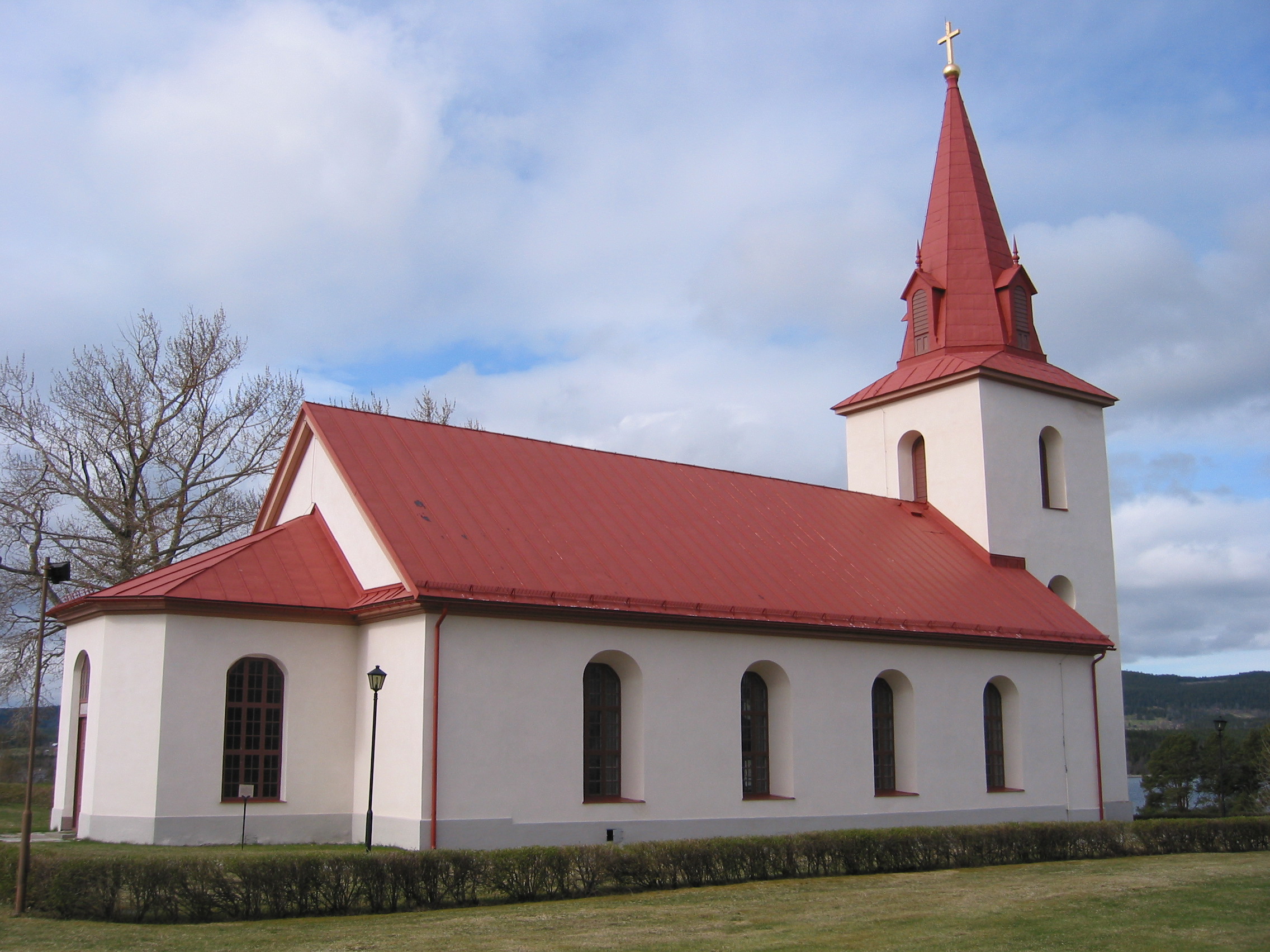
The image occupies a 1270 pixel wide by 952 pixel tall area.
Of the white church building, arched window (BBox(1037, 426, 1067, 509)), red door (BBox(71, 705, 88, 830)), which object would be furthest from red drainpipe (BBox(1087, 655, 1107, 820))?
red door (BBox(71, 705, 88, 830))

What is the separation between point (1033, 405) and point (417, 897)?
22.2 metres

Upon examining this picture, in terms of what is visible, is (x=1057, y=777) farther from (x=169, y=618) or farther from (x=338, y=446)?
(x=169, y=618)

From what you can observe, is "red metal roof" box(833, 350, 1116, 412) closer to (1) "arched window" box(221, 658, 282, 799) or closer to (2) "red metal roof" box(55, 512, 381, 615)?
(2) "red metal roof" box(55, 512, 381, 615)

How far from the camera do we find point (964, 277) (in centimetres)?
3158

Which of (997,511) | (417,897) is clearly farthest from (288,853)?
(997,511)

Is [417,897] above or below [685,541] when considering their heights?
below

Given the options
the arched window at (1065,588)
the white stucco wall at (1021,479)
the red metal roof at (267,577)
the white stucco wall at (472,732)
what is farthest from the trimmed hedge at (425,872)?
the arched window at (1065,588)

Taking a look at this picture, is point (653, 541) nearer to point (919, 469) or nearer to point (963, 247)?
point (919, 469)

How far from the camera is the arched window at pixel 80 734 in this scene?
20375 millimetres

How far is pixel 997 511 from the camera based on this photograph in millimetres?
29438

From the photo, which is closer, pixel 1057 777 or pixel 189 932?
pixel 189 932

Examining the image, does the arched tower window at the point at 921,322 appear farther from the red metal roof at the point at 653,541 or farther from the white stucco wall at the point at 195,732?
the white stucco wall at the point at 195,732

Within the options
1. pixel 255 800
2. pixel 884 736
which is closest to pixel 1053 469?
pixel 884 736

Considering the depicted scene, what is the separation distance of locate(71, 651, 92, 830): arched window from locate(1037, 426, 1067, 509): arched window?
23236mm
